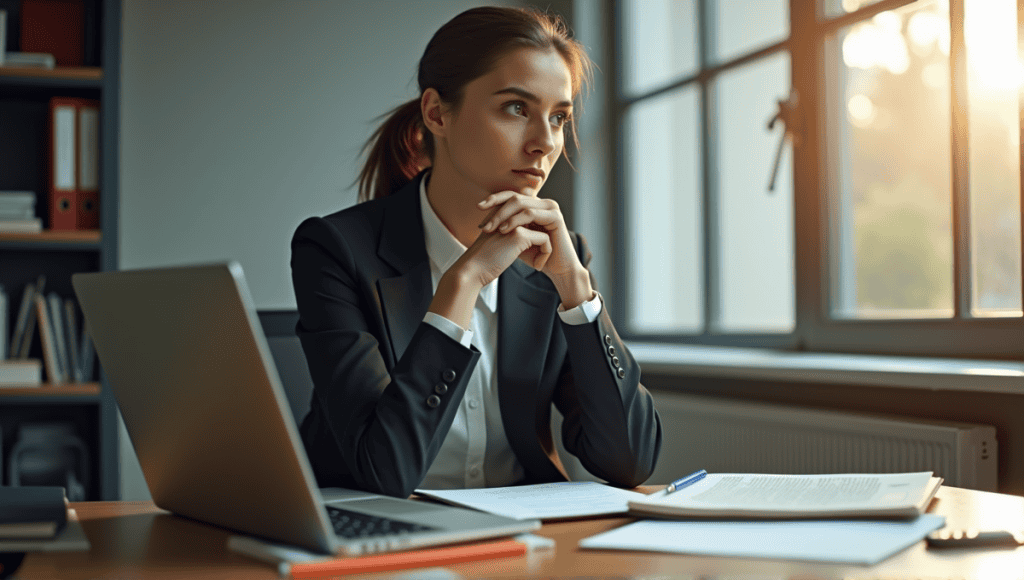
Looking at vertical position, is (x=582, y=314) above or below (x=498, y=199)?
below

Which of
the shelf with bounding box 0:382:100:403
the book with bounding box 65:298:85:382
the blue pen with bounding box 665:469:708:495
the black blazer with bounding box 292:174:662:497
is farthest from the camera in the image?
the book with bounding box 65:298:85:382

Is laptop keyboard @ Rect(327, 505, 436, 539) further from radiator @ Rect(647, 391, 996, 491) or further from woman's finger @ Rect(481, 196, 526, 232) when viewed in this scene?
radiator @ Rect(647, 391, 996, 491)

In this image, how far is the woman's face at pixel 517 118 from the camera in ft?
4.55

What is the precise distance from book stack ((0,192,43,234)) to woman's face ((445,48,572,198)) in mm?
1702

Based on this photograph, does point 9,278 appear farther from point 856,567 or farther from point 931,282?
point 856,567

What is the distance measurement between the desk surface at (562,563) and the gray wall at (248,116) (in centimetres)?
226

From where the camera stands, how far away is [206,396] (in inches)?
28.8

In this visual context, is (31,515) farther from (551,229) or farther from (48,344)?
(48,344)

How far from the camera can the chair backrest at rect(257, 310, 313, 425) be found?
5.25 ft

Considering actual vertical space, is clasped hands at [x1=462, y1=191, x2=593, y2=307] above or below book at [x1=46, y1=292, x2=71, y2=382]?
above

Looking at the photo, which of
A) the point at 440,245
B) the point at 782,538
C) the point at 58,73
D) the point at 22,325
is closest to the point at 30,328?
the point at 22,325

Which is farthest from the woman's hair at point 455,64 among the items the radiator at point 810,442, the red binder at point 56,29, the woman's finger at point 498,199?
the red binder at point 56,29

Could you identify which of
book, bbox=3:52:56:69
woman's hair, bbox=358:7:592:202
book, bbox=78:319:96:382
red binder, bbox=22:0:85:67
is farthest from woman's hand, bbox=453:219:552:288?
red binder, bbox=22:0:85:67

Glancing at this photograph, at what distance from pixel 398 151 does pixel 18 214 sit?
152cm
